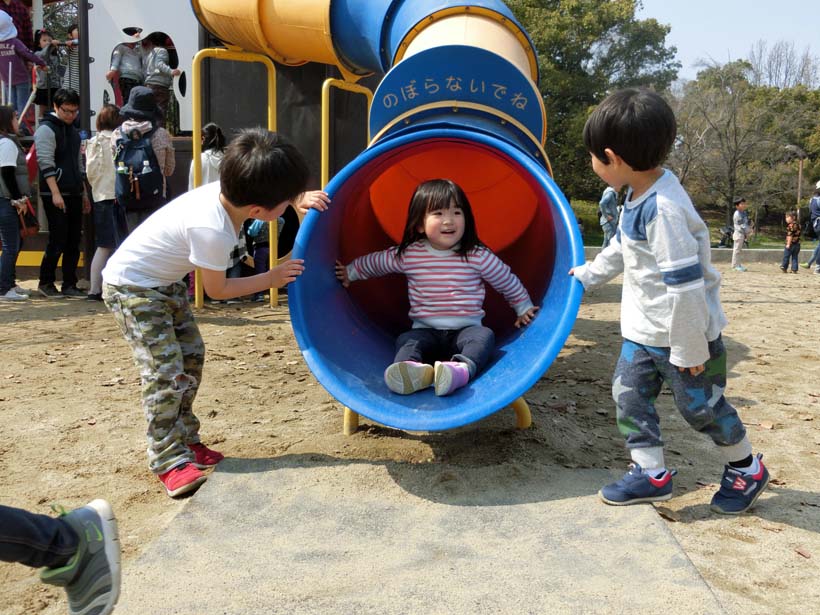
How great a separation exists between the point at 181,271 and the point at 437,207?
Answer: 4.40ft

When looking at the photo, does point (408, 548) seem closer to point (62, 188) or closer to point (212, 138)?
point (212, 138)

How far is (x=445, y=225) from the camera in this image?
3912 millimetres

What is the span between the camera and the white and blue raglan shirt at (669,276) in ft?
8.62

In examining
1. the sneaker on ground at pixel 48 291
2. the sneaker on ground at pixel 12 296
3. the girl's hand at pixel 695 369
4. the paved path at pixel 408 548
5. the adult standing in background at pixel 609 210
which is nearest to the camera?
the paved path at pixel 408 548

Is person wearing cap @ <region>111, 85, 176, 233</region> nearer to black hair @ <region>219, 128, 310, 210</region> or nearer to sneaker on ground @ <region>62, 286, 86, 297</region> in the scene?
sneaker on ground @ <region>62, 286, 86, 297</region>

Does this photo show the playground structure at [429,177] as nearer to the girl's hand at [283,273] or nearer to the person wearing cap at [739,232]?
the girl's hand at [283,273]

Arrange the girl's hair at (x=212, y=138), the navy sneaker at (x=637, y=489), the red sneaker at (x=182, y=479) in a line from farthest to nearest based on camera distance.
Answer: the girl's hair at (x=212, y=138), the red sneaker at (x=182, y=479), the navy sneaker at (x=637, y=489)

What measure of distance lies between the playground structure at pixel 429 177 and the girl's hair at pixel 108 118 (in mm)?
2333

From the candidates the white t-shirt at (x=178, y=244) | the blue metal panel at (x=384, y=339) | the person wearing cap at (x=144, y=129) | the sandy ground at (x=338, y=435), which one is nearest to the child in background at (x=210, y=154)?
the person wearing cap at (x=144, y=129)

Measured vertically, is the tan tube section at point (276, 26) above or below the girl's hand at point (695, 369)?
above

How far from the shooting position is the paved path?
7.36 feet

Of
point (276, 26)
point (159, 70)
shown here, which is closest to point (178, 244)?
point (276, 26)

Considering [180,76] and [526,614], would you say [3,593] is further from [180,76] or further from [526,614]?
[180,76]

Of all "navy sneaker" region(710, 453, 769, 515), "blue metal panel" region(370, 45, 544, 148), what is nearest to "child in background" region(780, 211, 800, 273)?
"blue metal panel" region(370, 45, 544, 148)
